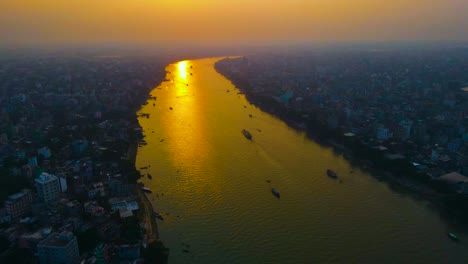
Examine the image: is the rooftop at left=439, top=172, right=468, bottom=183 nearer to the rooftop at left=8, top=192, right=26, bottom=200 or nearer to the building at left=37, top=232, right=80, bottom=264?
the building at left=37, top=232, right=80, bottom=264

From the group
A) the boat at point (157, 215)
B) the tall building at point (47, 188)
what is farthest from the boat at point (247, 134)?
the tall building at point (47, 188)

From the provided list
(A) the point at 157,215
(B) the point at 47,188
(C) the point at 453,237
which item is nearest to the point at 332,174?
(C) the point at 453,237

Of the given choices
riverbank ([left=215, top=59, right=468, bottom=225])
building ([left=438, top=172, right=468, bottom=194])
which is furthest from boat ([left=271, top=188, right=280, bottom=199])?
building ([left=438, top=172, right=468, bottom=194])

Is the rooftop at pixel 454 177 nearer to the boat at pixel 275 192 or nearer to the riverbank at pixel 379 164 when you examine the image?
the riverbank at pixel 379 164

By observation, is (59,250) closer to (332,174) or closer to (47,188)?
(47,188)

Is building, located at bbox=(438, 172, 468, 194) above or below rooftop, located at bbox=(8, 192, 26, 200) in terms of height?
below

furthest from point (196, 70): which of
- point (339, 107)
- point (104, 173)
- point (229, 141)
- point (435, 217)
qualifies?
point (435, 217)
